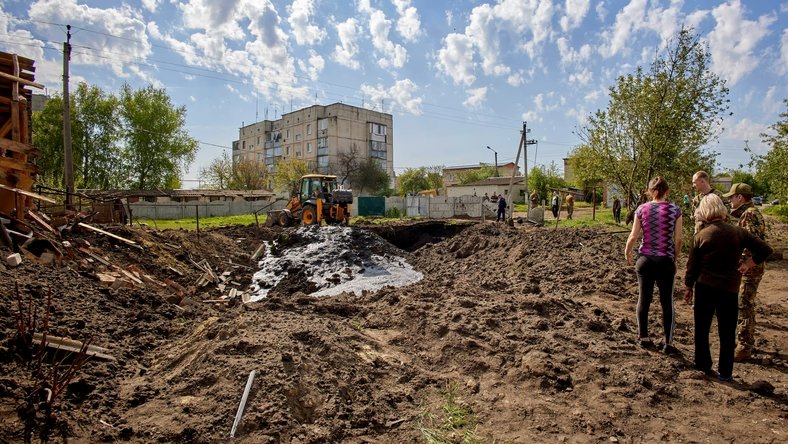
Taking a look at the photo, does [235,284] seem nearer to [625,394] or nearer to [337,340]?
[337,340]

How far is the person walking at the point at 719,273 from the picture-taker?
408cm

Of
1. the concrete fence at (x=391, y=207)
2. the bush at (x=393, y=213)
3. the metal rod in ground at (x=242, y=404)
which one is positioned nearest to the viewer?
the metal rod in ground at (x=242, y=404)

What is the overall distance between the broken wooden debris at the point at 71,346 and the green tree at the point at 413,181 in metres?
59.5

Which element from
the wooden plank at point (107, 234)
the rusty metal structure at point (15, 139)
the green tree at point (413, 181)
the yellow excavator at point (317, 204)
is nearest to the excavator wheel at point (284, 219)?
the yellow excavator at point (317, 204)

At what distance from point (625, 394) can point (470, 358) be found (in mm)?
1384

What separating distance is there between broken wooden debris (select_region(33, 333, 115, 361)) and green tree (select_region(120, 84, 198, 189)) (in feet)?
142

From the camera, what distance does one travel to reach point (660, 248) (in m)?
4.48

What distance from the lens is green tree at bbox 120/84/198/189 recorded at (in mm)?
42344

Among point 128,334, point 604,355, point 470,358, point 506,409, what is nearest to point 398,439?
A: point 506,409

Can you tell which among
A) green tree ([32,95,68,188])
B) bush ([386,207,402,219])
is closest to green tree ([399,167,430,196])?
bush ([386,207,402,219])

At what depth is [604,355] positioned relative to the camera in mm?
4508

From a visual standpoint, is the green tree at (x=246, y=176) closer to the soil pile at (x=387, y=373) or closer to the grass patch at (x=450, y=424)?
the soil pile at (x=387, y=373)

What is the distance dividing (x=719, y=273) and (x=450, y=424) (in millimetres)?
2640

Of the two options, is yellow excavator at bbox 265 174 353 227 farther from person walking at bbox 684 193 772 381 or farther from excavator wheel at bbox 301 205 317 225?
person walking at bbox 684 193 772 381
